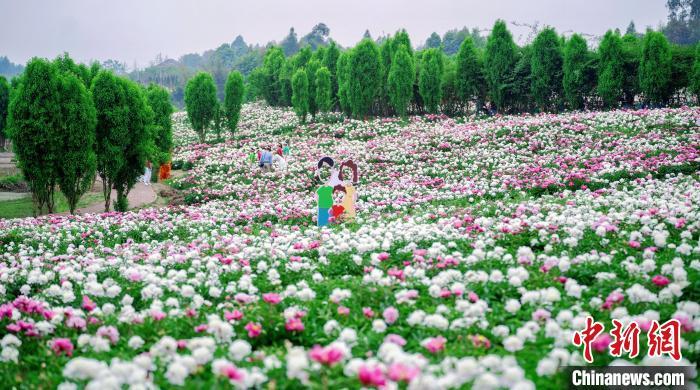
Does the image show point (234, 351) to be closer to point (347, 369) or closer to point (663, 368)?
point (347, 369)

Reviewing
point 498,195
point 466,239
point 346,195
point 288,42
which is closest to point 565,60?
point 498,195

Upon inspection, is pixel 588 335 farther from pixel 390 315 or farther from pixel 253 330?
pixel 253 330

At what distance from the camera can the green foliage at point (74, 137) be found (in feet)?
45.4

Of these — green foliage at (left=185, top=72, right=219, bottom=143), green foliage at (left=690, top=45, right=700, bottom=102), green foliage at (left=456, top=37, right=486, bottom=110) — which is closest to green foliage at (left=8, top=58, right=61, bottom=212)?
green foliage at (left=185, top=72, right=219, bottom=143)

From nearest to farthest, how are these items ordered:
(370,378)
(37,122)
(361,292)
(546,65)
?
(370,378), (361,292), (37,122), (546,65)

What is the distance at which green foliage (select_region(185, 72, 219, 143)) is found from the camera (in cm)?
3122

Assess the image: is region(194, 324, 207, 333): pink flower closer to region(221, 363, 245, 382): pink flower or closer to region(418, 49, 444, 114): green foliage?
region(221, 363, 245, 382): pink flower

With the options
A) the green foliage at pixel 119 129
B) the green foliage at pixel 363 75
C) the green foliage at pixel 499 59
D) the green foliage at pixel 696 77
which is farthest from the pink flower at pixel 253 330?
the green foliage at pixel 363 75

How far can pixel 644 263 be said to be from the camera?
184 inches

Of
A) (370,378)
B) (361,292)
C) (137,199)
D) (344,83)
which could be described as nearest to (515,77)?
(344,83)

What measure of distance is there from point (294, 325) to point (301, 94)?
107 ft

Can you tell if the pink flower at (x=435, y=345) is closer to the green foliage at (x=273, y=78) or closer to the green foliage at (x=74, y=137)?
the green foliage at (x=74, y=137)

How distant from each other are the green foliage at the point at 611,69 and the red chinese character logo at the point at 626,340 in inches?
1054

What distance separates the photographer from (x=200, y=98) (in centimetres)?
3139
